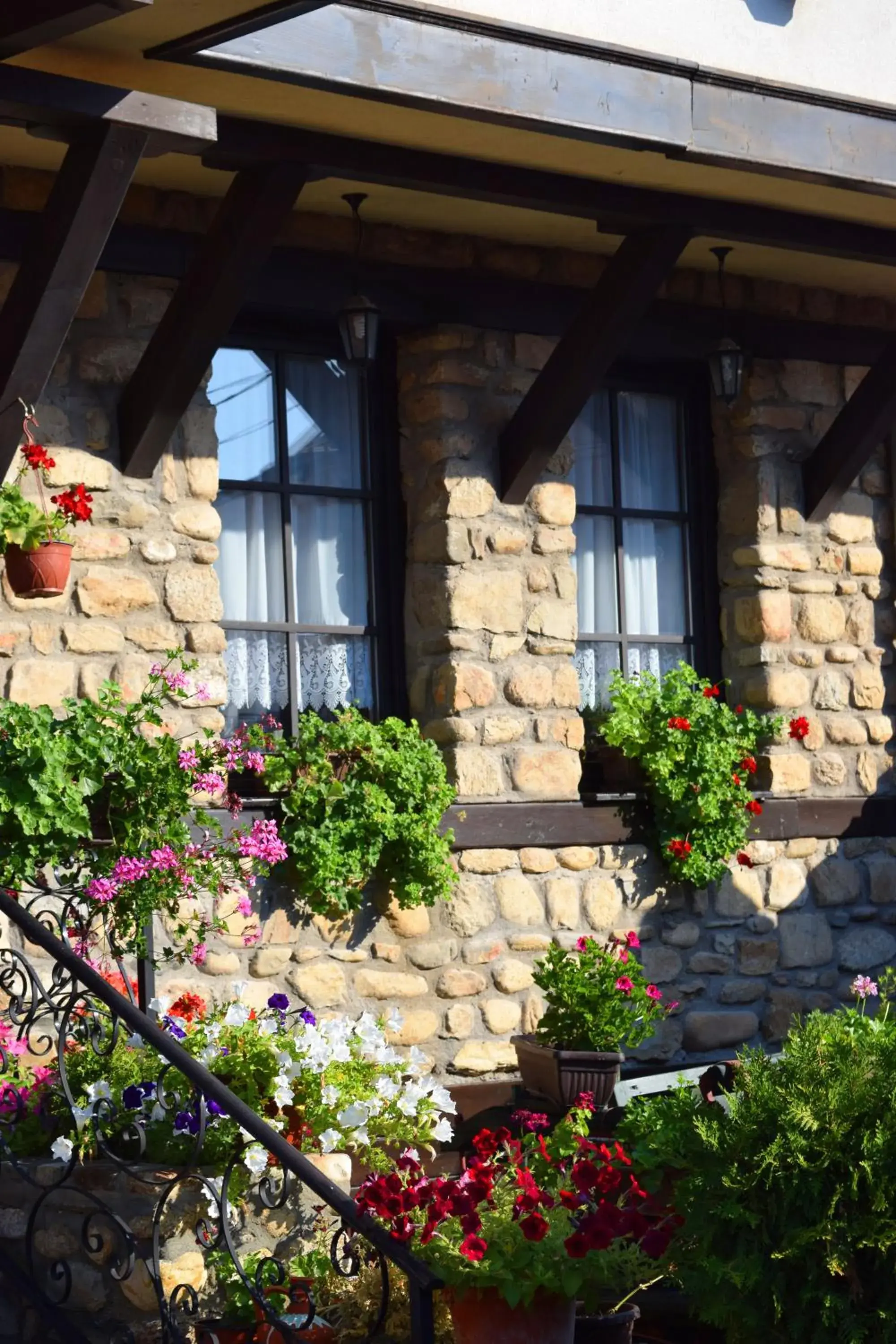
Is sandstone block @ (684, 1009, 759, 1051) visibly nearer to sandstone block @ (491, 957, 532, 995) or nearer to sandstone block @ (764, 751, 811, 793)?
sandstone block @ (491, 957, 532, 995)

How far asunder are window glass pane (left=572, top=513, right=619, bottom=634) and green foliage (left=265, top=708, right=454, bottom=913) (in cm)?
126

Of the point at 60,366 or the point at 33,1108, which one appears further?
the point at 60,366

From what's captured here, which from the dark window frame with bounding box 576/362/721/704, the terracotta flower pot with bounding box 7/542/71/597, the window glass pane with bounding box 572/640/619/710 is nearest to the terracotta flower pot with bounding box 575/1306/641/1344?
the terracotta flower pot with bounding box 7/542/71/597

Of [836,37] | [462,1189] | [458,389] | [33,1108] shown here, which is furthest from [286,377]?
[462,1189]

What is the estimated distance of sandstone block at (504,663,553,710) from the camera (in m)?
6.59

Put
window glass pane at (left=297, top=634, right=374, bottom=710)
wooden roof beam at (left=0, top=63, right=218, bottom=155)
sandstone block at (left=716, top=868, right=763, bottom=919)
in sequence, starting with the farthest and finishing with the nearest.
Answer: sandstone block at (left=716, top=868, right=763, bottom=919) < window glass pane at (left=297, top=634, right=374, bottom=710) < wooden roof beam at (left=0, top=63, right=218, bottom=155)

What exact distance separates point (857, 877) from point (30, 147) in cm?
419

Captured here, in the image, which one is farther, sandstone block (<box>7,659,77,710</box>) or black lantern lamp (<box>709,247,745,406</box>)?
black lantern lamp (<box>709,247,745,406</box>)

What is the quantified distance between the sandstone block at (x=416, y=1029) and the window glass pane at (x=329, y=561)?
1407mm

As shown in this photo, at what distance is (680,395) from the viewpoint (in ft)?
24.6

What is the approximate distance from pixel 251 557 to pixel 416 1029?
5.64ft

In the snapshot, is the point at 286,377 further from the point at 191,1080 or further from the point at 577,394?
the point at 191,1080

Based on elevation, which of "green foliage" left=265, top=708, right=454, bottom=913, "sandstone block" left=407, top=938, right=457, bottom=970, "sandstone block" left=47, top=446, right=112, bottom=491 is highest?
"sandstone block" left=47, top=446, right=112, bottom=491

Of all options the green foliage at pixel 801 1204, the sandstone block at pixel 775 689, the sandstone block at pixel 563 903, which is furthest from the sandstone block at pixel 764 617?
the green foliage at pixel 801 1204
